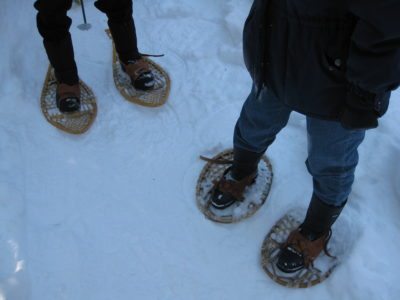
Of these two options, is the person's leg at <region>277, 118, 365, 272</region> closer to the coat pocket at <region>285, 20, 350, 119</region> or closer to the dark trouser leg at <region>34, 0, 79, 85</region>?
the coat pocket at <region>285, 20, 350, 119</region>

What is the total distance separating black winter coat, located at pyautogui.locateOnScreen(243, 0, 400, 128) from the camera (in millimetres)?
816

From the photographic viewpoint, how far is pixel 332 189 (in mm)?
1303

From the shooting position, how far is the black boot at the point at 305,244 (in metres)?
1.44

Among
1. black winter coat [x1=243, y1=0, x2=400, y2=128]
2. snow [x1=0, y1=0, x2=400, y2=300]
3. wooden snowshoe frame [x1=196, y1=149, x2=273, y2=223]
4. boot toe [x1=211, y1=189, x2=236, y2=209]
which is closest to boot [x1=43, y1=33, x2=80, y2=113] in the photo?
snow [x1=0, y1=0, x2=400, y2=300]

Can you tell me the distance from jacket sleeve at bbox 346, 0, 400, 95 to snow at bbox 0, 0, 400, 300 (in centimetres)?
82

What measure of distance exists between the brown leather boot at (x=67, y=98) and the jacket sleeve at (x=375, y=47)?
4.65ft

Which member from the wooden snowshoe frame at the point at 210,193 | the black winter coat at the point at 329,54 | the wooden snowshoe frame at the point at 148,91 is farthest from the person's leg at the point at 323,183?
the wooden snowshoe frame at the point at 148,91

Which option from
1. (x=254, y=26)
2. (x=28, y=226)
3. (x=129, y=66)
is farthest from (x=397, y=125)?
(x=28, y=226)

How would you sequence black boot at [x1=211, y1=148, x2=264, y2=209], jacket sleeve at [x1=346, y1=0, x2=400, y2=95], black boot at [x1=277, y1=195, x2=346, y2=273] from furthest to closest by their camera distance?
black boot at [x1=211, y1=148, x2=264, y2=209]
black boot at [x1=277, y1=195, x2=346, y2=273]
jacket sleeve at [x1=346, y1=0, x2=400, y2=95]

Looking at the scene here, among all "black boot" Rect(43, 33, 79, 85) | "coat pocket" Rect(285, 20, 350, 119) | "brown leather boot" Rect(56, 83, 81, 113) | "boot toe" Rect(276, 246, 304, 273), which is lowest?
"boot toe" Rect(276, 246, 304, 273)

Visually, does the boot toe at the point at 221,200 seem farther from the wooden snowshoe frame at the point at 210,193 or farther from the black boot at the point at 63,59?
the black boot at the point at 63,59

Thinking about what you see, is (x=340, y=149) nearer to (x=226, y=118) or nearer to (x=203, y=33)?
(x=226, y=118)

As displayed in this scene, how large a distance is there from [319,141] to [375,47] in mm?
381

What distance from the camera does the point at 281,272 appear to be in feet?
5.02
